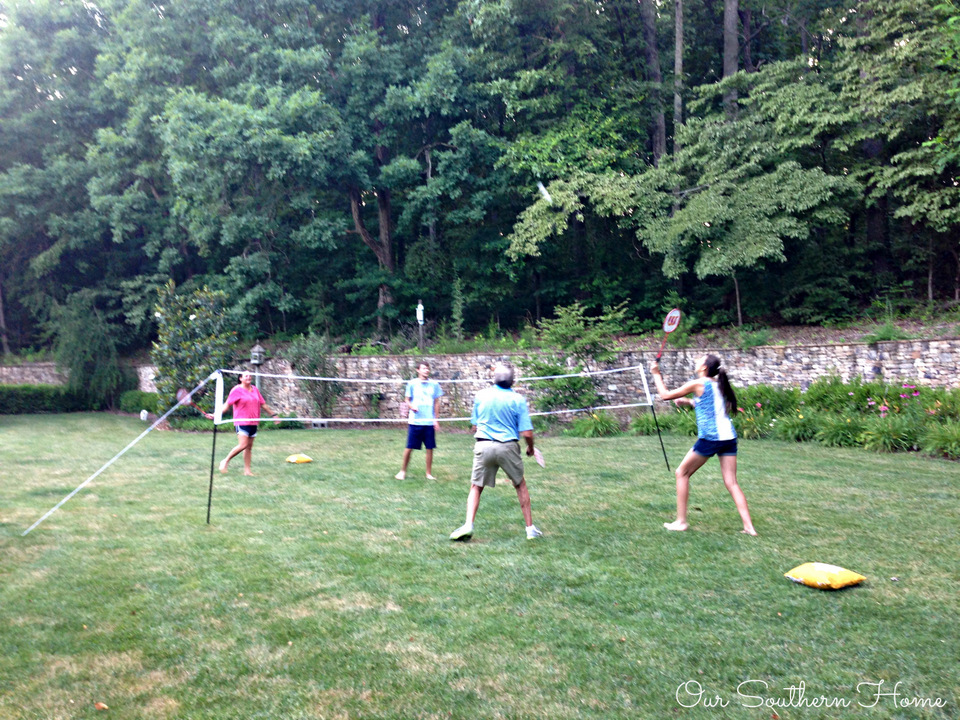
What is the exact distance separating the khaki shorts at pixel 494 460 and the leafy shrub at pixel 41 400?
2802 cm

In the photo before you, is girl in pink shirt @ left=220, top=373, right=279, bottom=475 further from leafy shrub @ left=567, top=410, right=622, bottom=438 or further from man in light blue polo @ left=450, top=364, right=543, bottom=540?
leafy shrub @ left=567, top=410, right=622, bottom=438

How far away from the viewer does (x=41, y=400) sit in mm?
29609

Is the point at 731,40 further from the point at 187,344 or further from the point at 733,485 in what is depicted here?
the point at 733,485

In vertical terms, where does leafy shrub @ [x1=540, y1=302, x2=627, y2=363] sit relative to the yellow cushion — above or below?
above

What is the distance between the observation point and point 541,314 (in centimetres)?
2905

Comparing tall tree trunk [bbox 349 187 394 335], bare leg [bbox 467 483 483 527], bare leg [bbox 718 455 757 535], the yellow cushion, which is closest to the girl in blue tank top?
bare leg [bbox 718 455 757 535]

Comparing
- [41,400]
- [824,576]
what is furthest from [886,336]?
[41,400]

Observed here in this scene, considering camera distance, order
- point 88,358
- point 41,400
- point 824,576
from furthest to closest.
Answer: point 88,358 → point 41,400 → point 824,576

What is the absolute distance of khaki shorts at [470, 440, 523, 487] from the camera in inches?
287

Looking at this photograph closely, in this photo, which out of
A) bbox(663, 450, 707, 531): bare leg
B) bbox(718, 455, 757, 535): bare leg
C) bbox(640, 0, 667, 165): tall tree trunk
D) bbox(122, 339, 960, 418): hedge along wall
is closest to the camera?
bbox(718, 455, 757, 535): bare leg

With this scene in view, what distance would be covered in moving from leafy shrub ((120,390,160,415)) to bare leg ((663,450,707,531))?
941 inches

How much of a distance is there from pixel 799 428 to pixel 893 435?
1.90 m

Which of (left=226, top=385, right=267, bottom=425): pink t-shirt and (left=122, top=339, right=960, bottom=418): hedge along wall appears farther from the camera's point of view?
(left=122, top=339, right=960, bottom=418): hedge along wall

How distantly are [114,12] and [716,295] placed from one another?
2631cm
